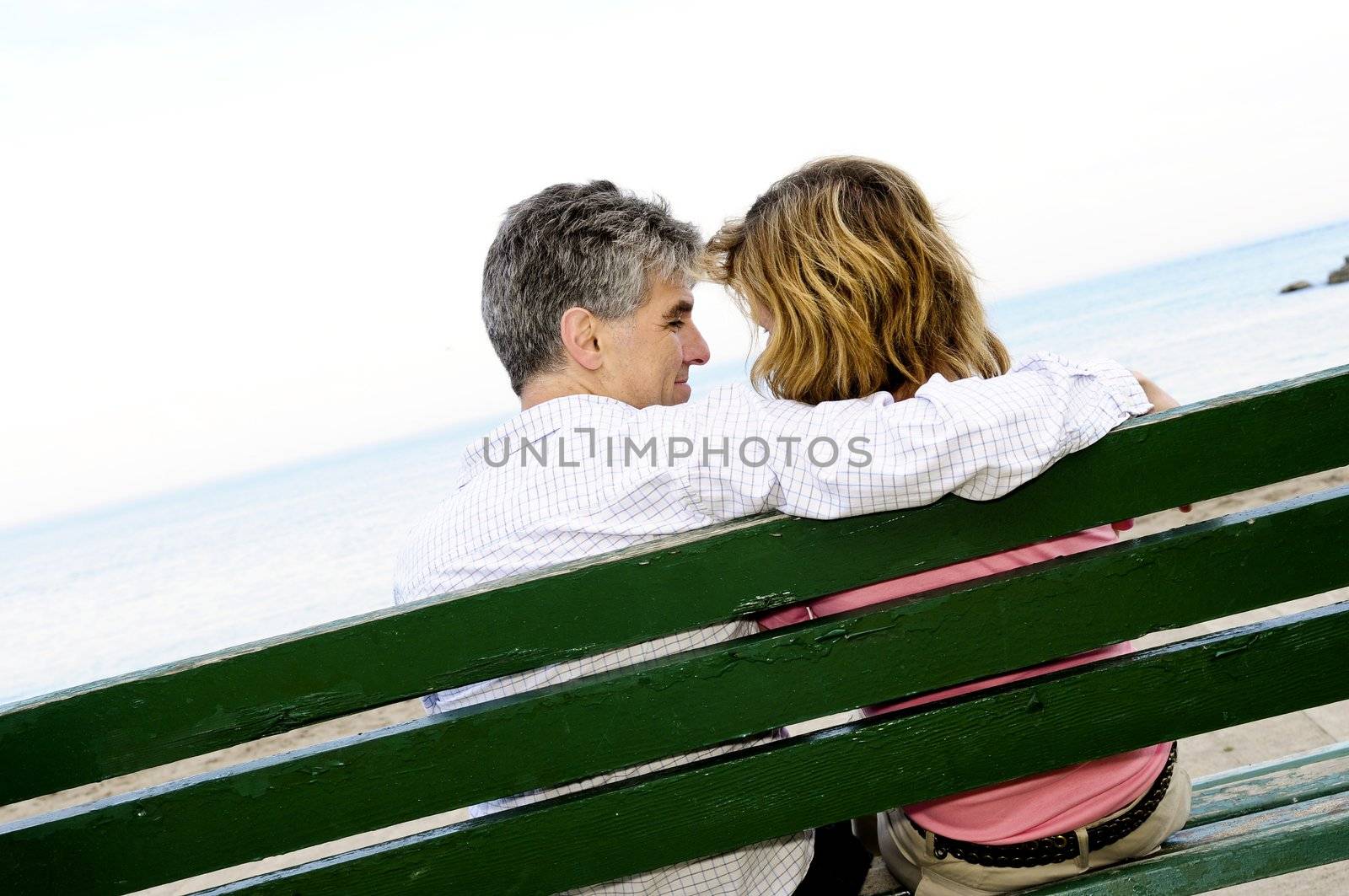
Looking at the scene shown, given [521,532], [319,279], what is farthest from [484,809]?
[319,279]

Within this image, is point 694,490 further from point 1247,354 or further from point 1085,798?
point 1247,354

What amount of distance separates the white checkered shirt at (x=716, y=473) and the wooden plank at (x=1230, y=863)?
0.50m

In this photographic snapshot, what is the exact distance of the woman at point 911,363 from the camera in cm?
180

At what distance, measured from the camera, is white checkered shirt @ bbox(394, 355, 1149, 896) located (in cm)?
149

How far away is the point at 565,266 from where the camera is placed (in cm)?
262

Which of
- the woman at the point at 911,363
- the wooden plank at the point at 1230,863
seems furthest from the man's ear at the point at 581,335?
the wooden plank at the point at 1230,863

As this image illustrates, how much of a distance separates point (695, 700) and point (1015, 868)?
0.70m

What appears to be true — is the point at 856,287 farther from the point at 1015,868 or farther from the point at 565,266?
the point at 1015,868

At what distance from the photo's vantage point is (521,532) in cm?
182

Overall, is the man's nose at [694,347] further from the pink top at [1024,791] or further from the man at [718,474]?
the pink top at [1024,791]

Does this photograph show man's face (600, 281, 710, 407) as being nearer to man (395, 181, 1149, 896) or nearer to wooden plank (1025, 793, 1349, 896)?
man (395, 181, 1149, 896)

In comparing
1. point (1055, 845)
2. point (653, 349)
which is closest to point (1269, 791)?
point (1055, 845)

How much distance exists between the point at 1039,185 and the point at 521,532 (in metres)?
43.3

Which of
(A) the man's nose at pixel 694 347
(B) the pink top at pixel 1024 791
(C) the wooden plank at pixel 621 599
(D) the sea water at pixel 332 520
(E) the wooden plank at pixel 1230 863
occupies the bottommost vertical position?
(D) the sea water at pixel 332 520
